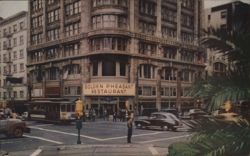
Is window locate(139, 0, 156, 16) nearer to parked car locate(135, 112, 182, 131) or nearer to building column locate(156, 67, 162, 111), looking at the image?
building column locate(156, 67, 162, 111)

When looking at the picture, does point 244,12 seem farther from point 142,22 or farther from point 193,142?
point 142,22

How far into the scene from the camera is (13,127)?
6.92 metres

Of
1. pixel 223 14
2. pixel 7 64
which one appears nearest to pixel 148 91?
pixel 223 14

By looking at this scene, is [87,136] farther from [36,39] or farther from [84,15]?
[84,15]

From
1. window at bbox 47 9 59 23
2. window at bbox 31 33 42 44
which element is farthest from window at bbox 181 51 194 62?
window at bbox 31 33 42 44

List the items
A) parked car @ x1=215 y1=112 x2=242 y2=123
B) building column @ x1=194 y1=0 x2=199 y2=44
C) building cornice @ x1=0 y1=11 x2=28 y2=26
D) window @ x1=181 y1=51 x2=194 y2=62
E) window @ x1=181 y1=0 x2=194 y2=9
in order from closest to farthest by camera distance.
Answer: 1. parked car @ x1=215 y1=112 x2=242 y2=123
2. building column @ x1=194 y1=0 x2=199 y2=44
3. window @ x1=181 y1=51 x2=194 y2=62
4. window @ x1=181 y1=0 x2=194 y2=9
5. building cornice @ x1=0 y1=11 x2=28 y2=26

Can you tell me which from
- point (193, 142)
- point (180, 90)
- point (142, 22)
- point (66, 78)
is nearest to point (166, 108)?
point (180, 90)

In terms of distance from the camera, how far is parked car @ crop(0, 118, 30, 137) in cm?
687

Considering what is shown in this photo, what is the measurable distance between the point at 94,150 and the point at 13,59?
257cm

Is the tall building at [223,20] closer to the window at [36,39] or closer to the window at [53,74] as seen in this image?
the window at [53,74]

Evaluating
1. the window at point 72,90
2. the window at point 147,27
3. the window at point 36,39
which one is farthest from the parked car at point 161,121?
the window at point 36,39

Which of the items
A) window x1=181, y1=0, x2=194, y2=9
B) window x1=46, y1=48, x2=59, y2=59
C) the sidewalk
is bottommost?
the sidewalk

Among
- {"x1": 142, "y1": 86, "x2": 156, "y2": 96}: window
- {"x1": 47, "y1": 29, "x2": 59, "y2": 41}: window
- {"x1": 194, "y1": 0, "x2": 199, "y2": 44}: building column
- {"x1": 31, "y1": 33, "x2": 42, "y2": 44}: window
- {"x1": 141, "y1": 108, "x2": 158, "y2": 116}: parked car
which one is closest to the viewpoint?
{"x1": 194, "y1": 0, "x2": 199, "y2": 44}: building column

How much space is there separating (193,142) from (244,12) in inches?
62.6
